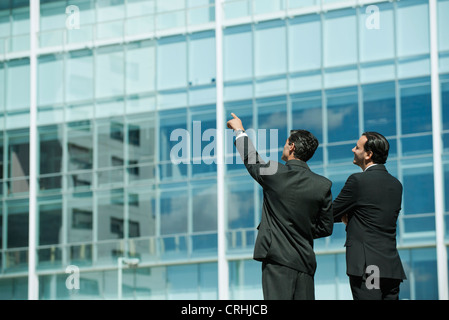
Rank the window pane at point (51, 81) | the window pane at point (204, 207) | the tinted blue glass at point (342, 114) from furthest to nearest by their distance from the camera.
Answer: the window pane at point (51, 81) → the window pane at point (204, 207) → the tinted blue glass at point (342, 114)

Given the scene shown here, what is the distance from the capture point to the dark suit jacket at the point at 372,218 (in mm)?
5348

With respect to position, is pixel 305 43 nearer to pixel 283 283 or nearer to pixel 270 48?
pixel 270 48

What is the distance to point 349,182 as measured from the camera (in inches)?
216

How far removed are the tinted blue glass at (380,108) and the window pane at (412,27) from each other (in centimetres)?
88

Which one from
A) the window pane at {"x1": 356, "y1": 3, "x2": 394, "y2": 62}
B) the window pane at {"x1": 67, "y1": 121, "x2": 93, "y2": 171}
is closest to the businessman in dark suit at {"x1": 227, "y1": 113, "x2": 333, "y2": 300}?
the window pane at {"x1": 356, "y1": 3, "x2": 394, "y2": 62}

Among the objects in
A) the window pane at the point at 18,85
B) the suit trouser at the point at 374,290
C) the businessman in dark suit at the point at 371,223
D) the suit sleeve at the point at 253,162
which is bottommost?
the suit trouser at the point at 374,290

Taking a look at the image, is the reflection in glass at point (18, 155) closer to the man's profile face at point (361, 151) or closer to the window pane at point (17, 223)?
the window pane at point (17, 223)

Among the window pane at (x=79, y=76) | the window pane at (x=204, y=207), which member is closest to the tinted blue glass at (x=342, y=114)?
the window pane at (x=204, y=207)

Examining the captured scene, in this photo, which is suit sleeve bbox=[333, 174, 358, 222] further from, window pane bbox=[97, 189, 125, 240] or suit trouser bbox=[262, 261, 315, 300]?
window pane bbox=[97, 189, 125, 240]

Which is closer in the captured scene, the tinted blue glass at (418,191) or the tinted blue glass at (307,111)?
the tinted blue glass at (418,191)

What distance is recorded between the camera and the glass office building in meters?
18.3

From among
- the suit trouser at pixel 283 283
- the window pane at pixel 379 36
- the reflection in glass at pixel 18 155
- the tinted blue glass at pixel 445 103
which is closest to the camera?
the suit trouser at pixel 283 283

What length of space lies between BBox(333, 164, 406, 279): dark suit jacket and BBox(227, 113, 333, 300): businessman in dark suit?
0.18 m
